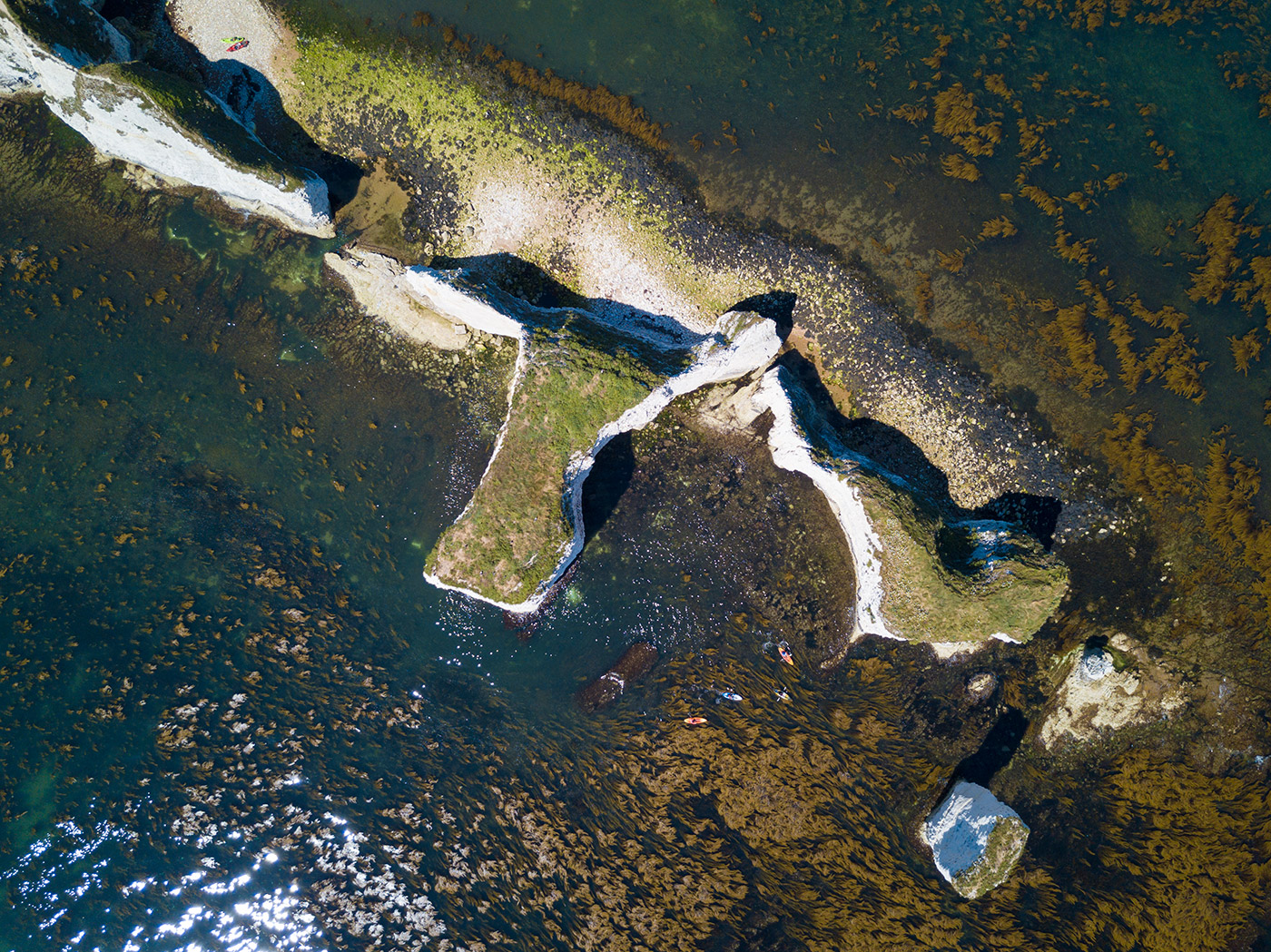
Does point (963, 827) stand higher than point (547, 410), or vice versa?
point (547, 410)

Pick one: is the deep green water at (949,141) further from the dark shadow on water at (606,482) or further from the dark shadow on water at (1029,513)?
the dark shadow on water at (606,482)

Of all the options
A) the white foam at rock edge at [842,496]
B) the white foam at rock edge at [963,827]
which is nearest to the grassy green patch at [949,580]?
the white foam at rock edge at [842,496]

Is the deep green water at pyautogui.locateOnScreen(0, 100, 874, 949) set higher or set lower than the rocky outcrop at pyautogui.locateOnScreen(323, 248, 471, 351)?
lower

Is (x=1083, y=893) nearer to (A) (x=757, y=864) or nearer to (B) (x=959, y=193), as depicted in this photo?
(A) (x=757, y=864)

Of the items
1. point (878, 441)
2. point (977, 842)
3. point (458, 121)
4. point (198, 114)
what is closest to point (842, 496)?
point (878, 441)

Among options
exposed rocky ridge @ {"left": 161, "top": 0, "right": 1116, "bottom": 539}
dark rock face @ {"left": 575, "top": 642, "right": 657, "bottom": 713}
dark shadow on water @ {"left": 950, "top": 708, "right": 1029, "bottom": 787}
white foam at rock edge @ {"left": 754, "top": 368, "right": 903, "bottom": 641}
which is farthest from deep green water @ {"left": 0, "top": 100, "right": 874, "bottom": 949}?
dark shadow on water @ {"left": 950, "top": 708, "right": 1029, "bottom": 787}

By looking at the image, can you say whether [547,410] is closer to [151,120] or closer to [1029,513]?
[151,120]

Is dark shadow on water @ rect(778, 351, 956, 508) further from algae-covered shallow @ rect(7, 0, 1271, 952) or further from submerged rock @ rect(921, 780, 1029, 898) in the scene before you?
submerged rock @ rect(921, 780, 1029, 898)
